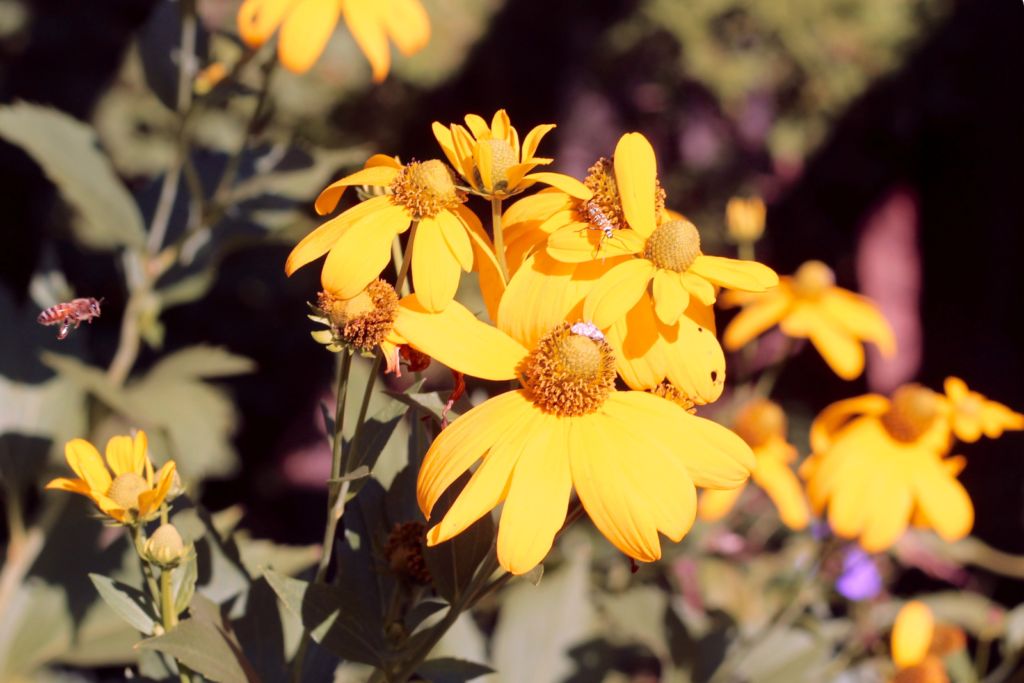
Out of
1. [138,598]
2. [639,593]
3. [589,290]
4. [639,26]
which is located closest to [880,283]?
[639,26]

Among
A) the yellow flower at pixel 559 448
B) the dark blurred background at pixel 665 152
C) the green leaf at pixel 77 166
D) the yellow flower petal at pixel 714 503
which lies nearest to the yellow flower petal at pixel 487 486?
the yellow flower at pixel 559 448

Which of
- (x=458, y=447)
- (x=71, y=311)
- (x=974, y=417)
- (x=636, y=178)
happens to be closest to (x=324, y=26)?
(x=71, y=311)

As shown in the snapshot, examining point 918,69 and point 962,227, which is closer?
point 918,69

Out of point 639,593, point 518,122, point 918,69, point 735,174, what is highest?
point 918,69

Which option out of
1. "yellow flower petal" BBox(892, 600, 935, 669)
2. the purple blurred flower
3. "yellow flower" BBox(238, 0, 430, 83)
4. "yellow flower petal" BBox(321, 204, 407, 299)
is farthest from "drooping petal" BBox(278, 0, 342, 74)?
"yellow flower petal" BBox(892, 600, 935, 669)

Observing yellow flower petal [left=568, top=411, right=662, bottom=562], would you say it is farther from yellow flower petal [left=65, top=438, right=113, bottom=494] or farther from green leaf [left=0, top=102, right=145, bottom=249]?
green leaf [left=0, top=102, right=145, bottom=249]

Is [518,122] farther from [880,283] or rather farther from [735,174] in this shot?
[880,283]

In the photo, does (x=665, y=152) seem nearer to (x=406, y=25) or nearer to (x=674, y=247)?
(x=406, y=25)
